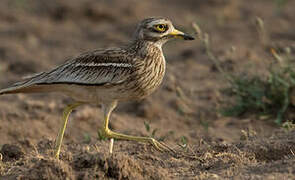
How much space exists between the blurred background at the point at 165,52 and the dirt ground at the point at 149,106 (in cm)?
2

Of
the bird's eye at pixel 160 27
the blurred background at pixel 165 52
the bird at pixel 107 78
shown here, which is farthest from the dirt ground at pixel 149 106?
the bird's eye at pixel 160 27

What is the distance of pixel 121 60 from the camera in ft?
17.6

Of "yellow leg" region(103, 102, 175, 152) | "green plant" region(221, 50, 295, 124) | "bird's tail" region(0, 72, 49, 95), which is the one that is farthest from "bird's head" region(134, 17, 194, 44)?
"green plant" region(221, 50, 295, 124)

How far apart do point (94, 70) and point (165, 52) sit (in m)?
4.66

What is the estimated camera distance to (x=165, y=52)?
9914 millimetres

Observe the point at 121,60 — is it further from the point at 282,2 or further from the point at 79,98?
the point at 282,2

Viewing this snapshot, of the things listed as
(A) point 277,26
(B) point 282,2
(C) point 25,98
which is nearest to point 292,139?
(C) point 25,98

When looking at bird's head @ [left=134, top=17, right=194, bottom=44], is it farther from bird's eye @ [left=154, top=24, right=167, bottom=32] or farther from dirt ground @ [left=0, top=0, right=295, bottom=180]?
dirt ground @ [left=0, top=0, right=295, bottom=180]

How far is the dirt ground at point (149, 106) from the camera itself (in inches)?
176

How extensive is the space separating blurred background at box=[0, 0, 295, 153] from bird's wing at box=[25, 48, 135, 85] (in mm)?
770

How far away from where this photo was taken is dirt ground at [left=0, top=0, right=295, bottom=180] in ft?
14.6

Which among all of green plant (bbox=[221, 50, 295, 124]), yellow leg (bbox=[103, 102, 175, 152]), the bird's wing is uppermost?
the bird's wing

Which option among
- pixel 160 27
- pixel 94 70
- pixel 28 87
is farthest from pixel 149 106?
pixel 28 87

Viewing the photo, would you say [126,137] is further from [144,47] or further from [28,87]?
[28,87]
